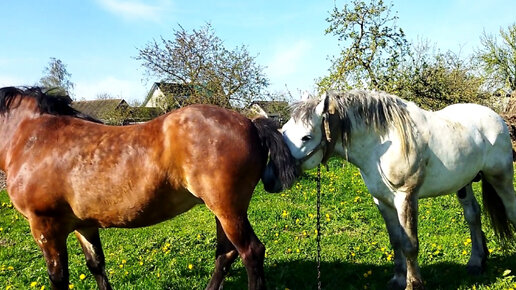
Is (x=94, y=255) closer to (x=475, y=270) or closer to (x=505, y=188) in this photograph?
(x=475, y=270)

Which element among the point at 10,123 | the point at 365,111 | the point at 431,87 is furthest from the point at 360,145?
the point at 431,87

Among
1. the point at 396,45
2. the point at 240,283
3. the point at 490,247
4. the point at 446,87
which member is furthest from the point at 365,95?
the point at 446,87

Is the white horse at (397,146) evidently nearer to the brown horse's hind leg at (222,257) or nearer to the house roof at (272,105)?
the brown horse's hind leg at (222,257)

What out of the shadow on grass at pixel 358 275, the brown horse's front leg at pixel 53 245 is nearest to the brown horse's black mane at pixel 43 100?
the brown horse's front leg at pixel 53 245

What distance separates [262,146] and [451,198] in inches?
224

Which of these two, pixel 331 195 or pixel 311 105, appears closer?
pixel 311 105

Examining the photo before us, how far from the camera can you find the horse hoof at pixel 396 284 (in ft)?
12.2

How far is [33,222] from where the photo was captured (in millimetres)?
3205

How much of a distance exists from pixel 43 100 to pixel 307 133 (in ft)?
7.83

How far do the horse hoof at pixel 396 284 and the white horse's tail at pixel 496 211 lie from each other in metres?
1.22

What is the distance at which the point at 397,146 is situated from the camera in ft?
10.5

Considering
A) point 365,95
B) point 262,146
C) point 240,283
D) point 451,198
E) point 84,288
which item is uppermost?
point 365,95

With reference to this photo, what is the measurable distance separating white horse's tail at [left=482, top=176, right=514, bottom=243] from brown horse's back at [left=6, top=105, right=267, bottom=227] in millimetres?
2525

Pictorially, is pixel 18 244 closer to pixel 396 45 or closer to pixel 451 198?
pixel 451 198
